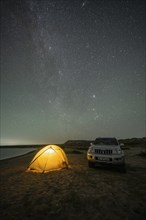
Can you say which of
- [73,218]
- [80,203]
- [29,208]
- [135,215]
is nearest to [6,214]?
[29,208]

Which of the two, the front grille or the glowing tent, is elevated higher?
the front grille

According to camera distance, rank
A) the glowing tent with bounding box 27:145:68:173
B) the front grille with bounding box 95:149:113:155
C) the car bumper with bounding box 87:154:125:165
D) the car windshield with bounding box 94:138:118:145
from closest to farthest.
Result: the car bumper with bounding box 87:154:125:165 < the front grille with bounding box 95:149:113:155 < the glowing tent with bounding box 27:145:68:173 < the car windshield with bounding box 94:138:118:145

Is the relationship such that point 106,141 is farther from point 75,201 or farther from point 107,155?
point 75,201

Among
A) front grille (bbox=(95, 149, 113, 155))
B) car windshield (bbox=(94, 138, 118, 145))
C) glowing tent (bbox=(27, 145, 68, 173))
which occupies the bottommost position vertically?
glowing tent (bbox=(27, 145, 68, 173))

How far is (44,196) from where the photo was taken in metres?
4.80

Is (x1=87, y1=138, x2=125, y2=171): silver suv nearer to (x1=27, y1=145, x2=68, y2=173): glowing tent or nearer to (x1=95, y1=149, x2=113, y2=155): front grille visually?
(x1=95, y1=149, x2=113, y2=155): front grille

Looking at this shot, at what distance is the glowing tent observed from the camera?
8.93 metres

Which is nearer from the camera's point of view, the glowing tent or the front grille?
the front grille

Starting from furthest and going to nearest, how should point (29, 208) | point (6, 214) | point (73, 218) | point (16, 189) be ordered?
point (16, 189) < point (29, 208) < point (6, 214) < point (73, 218)

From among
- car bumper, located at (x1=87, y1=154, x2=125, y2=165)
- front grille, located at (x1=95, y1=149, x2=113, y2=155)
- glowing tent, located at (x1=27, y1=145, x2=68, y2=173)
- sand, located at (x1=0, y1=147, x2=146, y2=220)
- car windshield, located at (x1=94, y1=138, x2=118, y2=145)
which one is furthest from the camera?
car windshield, located at (x1=94, y1=138, x2=118, y2=145)

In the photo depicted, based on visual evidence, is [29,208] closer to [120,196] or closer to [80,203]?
[80,203]

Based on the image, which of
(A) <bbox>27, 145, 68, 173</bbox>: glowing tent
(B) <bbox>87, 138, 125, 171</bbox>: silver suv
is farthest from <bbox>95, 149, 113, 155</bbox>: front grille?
(A) <bbox>27, 145, 68, 173</bbox>: glowing tent

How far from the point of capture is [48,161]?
9078mm

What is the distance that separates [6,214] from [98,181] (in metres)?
4.37
